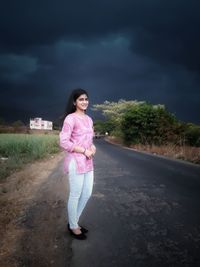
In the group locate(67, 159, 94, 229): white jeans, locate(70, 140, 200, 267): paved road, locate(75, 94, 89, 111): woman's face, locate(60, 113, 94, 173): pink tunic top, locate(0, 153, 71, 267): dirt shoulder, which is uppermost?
locate(75, 94, 89, 111): woman's face

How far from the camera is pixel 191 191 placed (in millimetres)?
7238

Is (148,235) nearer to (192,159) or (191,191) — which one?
(191,191)

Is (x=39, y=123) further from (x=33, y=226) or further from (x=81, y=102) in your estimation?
(x=81, y=102)

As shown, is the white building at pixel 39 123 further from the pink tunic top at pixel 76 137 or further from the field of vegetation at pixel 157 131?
the pink tunic top at pixel 76 137

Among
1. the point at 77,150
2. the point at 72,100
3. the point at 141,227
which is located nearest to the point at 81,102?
the point at 72,100

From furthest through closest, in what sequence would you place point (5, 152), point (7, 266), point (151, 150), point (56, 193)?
point (151, 150)
point (5, 152)
point (56, 193)
point (7, 266)

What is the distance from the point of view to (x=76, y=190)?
156 inches

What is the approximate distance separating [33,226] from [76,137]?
1.69 metres

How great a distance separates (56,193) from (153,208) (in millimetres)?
2560

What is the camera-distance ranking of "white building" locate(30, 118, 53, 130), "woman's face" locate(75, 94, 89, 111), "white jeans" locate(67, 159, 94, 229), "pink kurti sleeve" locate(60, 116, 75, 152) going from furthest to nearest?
"white building" locate(30, 118, 53, 130) < "woman's face" locate(75, 94, 89, 111) < "white jeans" locate(67, 159, 94, 229) < "pink kurti sleeve" locate(60, 116, 75, 152)

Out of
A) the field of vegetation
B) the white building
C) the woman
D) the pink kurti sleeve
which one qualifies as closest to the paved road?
the woman

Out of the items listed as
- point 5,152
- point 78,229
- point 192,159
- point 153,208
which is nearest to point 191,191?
point 153,208

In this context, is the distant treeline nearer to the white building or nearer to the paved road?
the paved road

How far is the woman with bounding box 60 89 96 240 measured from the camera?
12.7 ft
